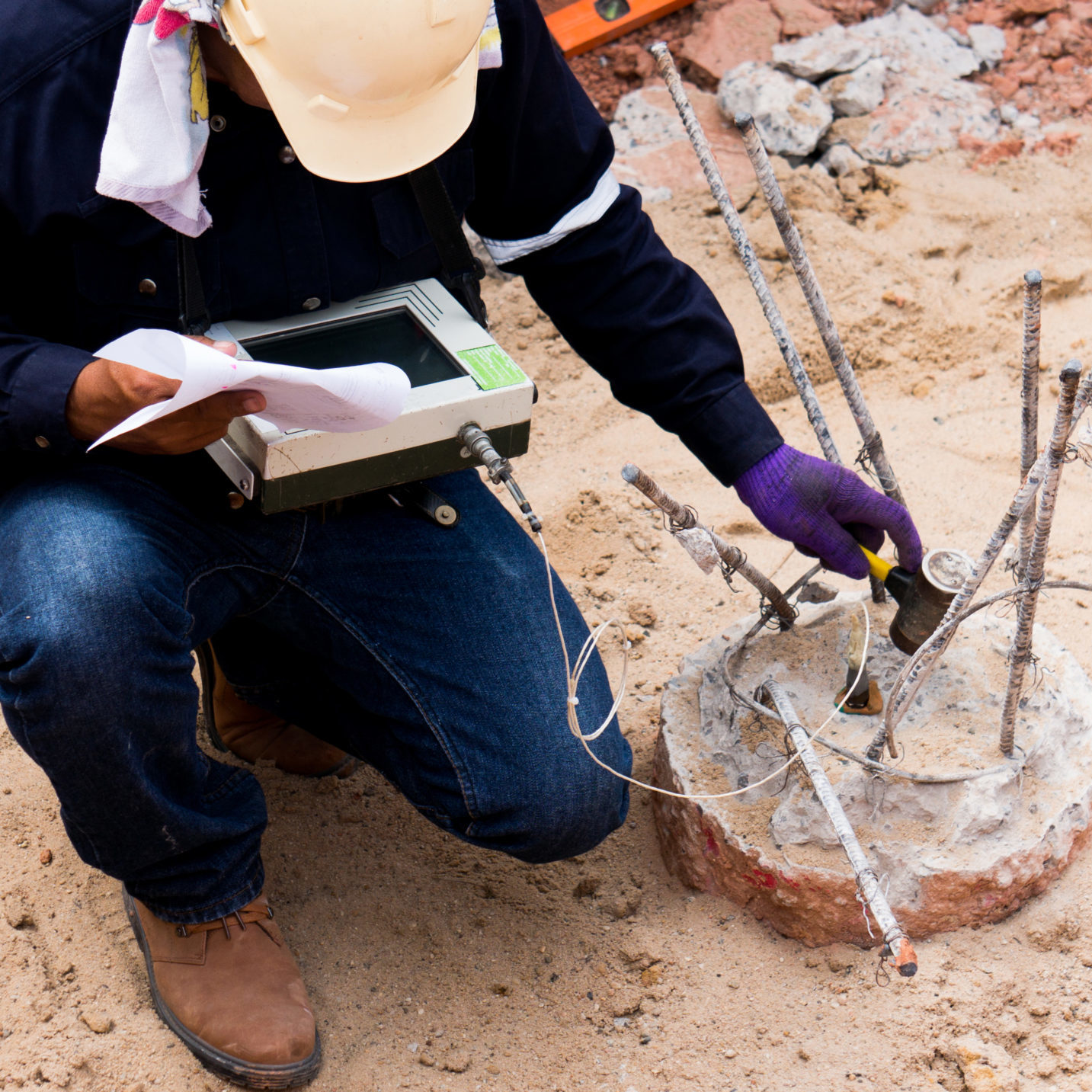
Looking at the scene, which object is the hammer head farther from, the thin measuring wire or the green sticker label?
the green sticker label

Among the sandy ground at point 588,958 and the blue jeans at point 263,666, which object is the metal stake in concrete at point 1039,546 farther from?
the blue jeans at point 263,666

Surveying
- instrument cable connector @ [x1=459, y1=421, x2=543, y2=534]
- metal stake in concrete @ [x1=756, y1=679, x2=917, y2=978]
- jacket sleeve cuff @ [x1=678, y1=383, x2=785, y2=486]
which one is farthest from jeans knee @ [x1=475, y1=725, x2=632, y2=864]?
jacket sleeve cuff @ [x1=678, y1=383, x2=785, y2=486]

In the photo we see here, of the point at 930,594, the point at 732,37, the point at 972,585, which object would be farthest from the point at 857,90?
the point at 972,585

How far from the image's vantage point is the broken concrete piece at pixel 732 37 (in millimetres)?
3783

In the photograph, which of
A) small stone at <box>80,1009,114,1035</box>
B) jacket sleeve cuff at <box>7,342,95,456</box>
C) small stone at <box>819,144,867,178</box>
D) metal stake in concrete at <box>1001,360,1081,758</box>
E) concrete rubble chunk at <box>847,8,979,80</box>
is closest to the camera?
metal stake in concrete at <box>1001,360,1081,758</box>

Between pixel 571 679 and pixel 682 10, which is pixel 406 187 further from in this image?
pixel 682 10

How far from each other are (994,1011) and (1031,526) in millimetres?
706

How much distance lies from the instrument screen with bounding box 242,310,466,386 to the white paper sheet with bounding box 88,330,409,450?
8.5 inches

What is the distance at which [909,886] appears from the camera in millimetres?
1776

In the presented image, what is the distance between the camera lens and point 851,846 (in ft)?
5.07

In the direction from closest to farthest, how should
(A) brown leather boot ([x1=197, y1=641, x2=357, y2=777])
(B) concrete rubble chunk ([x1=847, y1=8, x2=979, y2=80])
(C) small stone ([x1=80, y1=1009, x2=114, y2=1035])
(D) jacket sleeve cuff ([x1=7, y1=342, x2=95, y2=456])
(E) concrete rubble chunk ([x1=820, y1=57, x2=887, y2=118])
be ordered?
(D) jacket sleeve cuff ([x1=7, y1=342, x2=95, y2=456])
(C) small stone ([x1=80, y1=1009, x2=114, y2=1035])
(A) brown leather boot ([x1=197, y1=641, x2=357, y2=777])
(E) concrete rubble chunk ([x1=820, y1=57, x2=887, y2=118])
(B) concrete rubble chunk ([x1=847, y1=8, x2=979, y2=80])

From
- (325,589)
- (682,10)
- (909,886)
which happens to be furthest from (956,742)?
(682,10)

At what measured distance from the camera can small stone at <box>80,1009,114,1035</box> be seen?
1785 millimetres

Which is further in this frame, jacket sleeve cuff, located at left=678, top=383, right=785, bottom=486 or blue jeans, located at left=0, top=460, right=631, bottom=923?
jacket sleeve cuff, located at left=678, top=383, right=785, bottom=486
